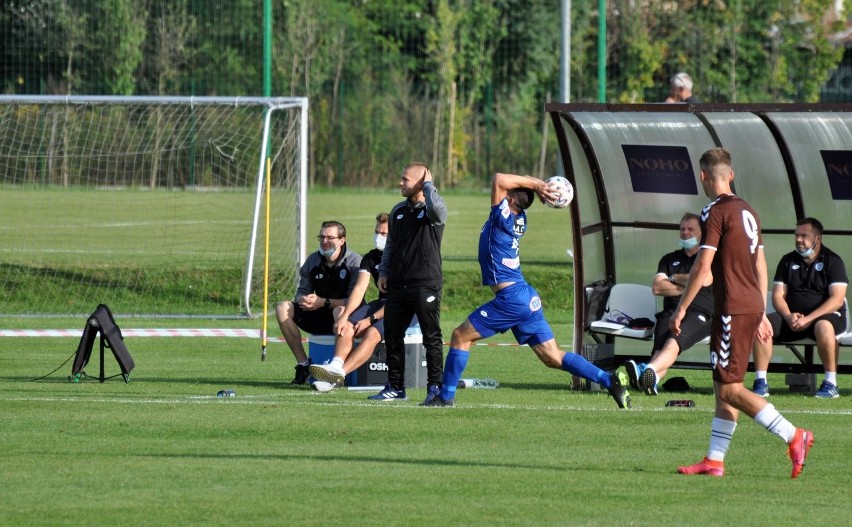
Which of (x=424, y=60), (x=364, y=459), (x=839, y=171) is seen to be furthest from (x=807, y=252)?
(x=424, y=60)

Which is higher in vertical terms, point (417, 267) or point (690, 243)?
point (690, 243)

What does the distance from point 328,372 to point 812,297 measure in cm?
439

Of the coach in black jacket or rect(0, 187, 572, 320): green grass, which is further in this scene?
rect(0, 187, 572, 320): green grass

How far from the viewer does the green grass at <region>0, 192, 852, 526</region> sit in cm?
783

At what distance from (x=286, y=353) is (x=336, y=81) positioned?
19.9 meters

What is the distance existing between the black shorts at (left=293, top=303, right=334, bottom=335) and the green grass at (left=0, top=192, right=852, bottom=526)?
57cm

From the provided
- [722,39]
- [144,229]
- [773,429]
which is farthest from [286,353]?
[722,39]

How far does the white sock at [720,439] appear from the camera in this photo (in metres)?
8.98

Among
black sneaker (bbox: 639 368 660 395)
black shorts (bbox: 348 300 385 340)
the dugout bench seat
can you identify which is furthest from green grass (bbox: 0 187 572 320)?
black sneaker (bbox: 639 368 660 395)

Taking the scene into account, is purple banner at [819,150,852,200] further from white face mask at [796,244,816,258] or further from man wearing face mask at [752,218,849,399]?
white face mask at [796,244,816,258]

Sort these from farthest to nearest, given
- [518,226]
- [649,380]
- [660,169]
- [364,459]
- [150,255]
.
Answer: [150,255], [660,169], [649,380], [518,226], [364,459]

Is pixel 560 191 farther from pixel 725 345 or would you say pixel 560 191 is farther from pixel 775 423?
pixel 775 423

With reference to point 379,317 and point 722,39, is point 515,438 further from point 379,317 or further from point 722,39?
point 722,39

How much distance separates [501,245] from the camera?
11781mm
